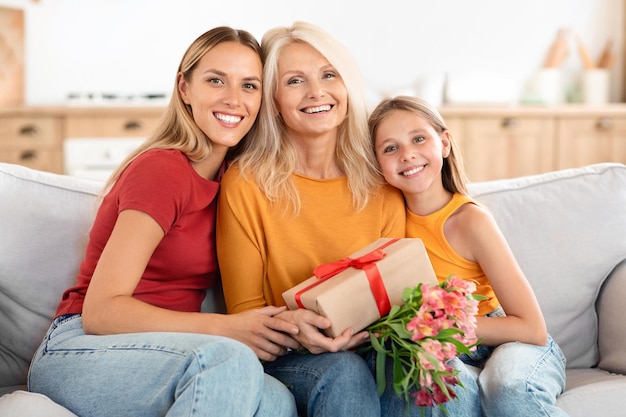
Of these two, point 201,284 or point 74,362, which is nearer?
point 74,362

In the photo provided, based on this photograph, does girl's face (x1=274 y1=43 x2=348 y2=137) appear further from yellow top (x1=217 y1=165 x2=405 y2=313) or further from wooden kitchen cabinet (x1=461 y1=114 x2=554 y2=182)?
wooden kitchen cabinet (x1=461 y1=114 x2=554 y2=182)

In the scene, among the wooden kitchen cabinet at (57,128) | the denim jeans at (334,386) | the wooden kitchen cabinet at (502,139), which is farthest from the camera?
the wooden kitchen cabinet at (502,139)

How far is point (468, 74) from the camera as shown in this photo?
534cm

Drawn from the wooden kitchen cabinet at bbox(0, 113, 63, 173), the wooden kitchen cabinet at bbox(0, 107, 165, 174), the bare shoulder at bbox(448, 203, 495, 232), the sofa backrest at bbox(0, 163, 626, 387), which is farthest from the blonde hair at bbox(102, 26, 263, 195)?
the wooden kitchen cabinet at bbox(0, 113, 63, 173)

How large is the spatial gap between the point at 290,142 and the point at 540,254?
2.52 ft

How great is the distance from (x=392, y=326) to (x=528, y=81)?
14.1 feet

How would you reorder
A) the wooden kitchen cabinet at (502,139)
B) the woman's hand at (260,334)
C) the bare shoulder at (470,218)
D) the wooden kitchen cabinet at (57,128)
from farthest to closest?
the wooden kitchen cabinet at (502,139) → the wooden kitchen cabinet at (57,128) → the bare shoulder at (470,218) → the woman's hand at (260,334)

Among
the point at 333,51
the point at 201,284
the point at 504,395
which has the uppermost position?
the point at 333,51

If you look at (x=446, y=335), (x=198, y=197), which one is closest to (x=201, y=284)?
(x=198, y=197)

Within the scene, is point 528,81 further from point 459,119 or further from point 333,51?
point 333,51

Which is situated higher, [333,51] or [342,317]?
[333,51]

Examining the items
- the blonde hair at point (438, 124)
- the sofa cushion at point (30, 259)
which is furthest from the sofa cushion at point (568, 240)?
the sofa cushion at point (30, 259)

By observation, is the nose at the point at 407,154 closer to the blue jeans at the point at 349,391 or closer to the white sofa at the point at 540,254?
the white sofa at the point at 540,254

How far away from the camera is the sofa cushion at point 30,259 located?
1940 millimetres
